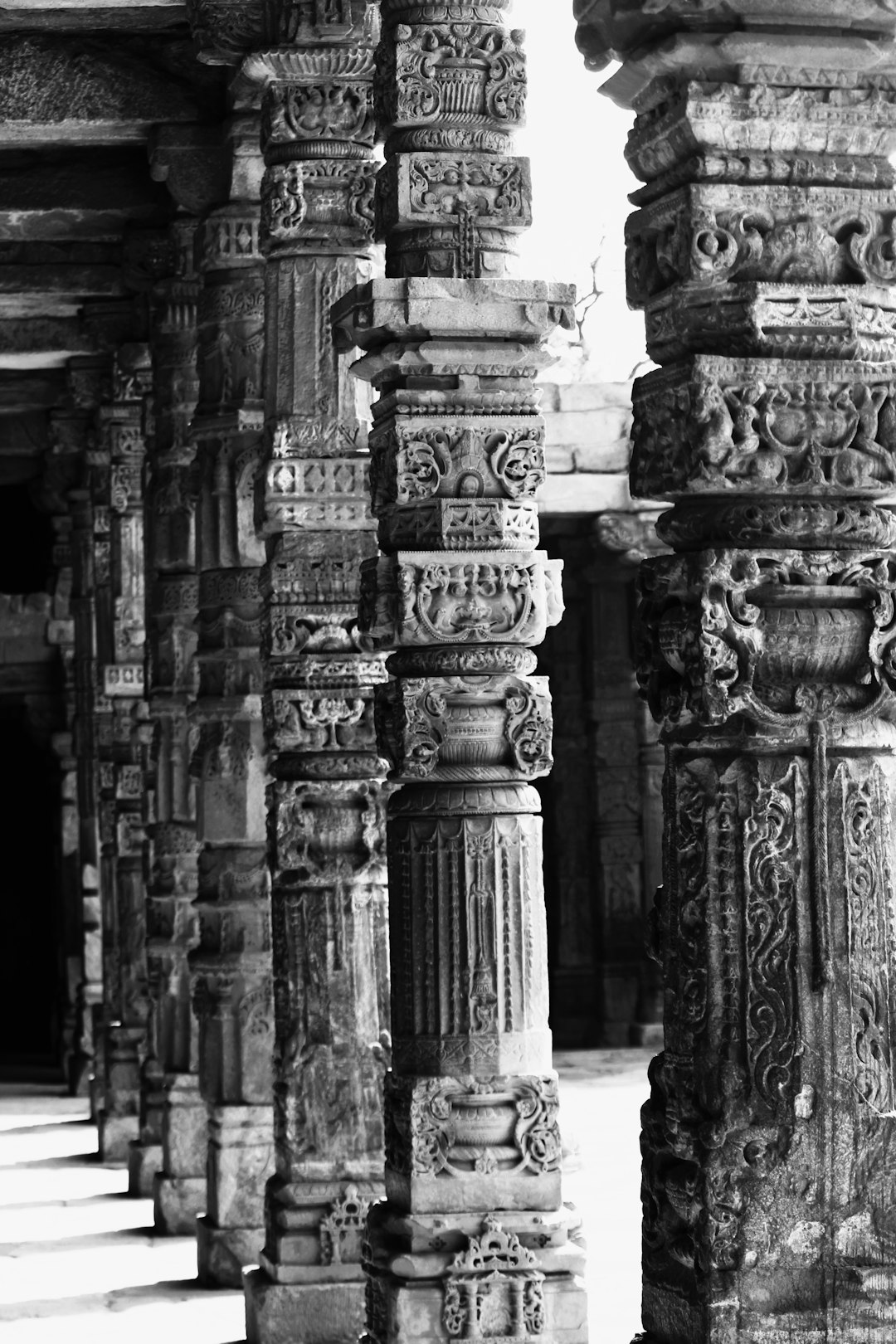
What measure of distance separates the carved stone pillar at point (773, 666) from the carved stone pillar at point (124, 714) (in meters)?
9.89

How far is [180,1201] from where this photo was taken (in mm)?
10805

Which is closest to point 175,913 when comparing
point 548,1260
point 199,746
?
point 199,746

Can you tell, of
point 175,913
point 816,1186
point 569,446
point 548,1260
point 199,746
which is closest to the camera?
point 816,1186

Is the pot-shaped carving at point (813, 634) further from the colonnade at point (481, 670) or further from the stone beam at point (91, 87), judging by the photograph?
the stone beam at point (91, 87)

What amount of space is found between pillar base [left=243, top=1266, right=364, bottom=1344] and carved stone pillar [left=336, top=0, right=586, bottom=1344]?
5.09ft

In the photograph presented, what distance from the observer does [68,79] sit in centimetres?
1016

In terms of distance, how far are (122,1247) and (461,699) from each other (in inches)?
214

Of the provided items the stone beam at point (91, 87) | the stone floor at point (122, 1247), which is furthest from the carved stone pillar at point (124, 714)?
the stone beam at point (91, 87)

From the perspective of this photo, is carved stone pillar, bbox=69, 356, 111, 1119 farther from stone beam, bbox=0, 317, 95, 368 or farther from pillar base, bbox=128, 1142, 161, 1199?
pillar base, bbox=128, 1142, 161, 1199

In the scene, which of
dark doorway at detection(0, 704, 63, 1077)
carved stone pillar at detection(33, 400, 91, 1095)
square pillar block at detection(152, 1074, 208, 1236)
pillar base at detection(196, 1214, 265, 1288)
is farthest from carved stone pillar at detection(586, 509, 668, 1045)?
pillar base at detection(196, 1214, 265, 1288)

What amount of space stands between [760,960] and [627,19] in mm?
1623

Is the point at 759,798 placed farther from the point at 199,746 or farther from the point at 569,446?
the point at 569,446

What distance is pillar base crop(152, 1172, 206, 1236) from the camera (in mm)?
10805

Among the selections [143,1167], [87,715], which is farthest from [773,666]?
[87,715]
